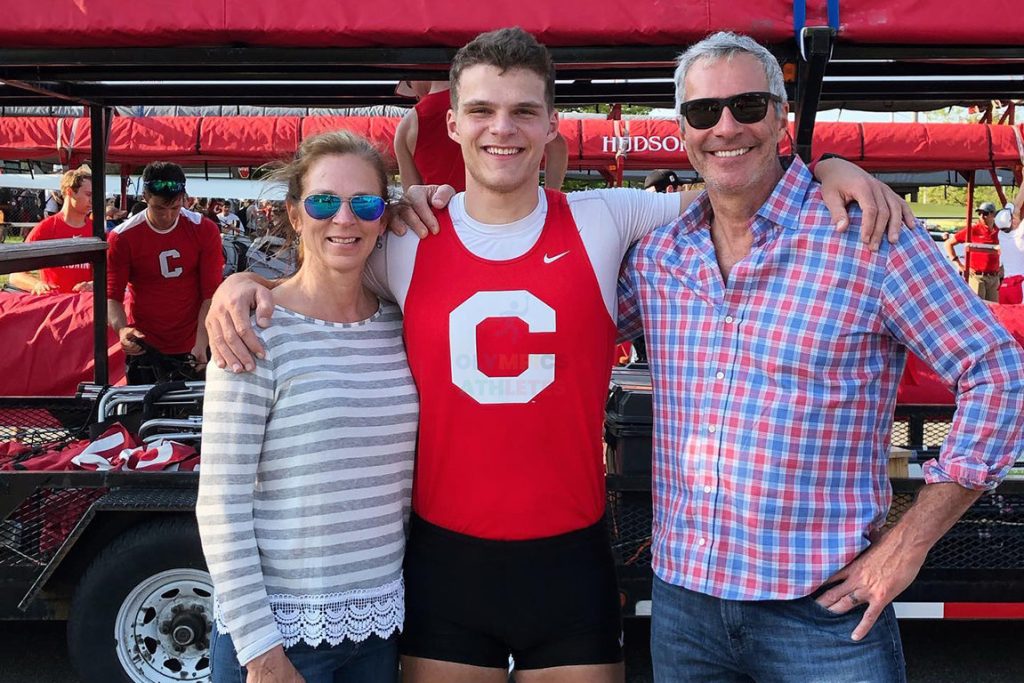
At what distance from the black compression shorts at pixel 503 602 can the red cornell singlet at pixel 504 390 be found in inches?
1.6

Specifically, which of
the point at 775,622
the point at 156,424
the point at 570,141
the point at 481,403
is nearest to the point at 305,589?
the point at 481,403

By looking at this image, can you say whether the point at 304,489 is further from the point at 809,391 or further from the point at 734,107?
the point at 734,107

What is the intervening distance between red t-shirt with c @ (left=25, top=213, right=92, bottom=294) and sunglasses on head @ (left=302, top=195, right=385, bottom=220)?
14.8 feet

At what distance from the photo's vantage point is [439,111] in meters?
3.59

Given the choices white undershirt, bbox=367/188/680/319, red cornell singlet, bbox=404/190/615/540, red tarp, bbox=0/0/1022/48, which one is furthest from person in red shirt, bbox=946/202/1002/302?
red cornell singlet, bbox=404/190/615/540

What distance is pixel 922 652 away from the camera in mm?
4109

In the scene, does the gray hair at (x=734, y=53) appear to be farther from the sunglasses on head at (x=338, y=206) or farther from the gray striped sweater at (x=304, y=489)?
the gray striped sweater at (x=304, y=489)

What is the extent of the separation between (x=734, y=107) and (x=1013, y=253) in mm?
7182

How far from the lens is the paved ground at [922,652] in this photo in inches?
153

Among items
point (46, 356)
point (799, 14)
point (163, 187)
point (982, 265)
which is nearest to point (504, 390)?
point (799, 14)

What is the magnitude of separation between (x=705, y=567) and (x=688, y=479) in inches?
7.2

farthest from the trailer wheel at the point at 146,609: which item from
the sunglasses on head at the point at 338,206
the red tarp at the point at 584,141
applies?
the red tarp at the point at 584,141

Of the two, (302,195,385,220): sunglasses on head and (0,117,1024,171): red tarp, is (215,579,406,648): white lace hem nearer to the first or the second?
(302,195,385,220): sunglasses on head

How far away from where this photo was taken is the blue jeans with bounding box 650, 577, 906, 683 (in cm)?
187
